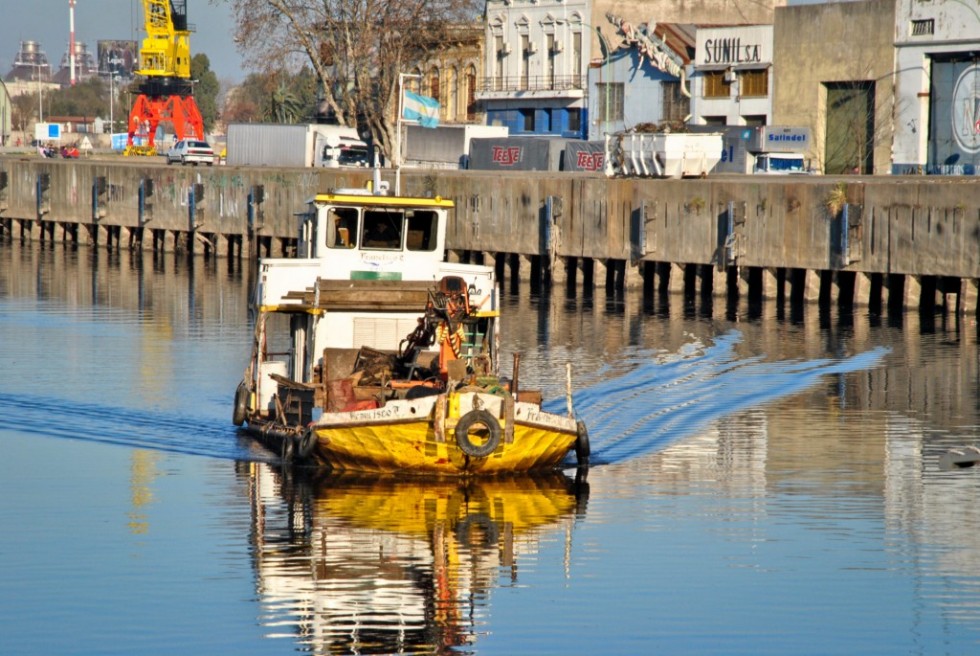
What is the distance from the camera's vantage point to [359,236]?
28.2 meters

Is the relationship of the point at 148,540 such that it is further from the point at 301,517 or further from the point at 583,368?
the point at 583,368

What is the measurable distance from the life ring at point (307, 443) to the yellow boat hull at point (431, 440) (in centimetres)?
10

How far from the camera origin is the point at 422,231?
28344 millimetres

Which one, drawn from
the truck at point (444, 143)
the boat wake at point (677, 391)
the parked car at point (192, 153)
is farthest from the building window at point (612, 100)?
the boat wake at point (677, 391)

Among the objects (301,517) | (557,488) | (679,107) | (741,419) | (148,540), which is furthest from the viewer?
(679,107)

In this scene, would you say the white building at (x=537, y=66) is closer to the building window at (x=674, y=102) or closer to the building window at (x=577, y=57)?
the building window at (x=577, y=57)

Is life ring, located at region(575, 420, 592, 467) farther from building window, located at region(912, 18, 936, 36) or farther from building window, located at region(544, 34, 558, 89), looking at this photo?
building window, located at region(544, 34, 558, 89)

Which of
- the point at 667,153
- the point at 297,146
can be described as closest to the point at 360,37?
the point at 297,146

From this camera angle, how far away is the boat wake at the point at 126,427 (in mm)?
27391

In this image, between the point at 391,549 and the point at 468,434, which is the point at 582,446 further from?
the point at 391,549

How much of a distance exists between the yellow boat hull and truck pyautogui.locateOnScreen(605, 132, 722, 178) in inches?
1356

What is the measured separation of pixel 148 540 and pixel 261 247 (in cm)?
5258

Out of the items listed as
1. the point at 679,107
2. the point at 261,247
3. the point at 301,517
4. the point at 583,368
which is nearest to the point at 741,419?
the point at 583,368

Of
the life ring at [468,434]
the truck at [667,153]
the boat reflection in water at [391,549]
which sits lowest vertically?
the boat reflection in water at [391,549]
